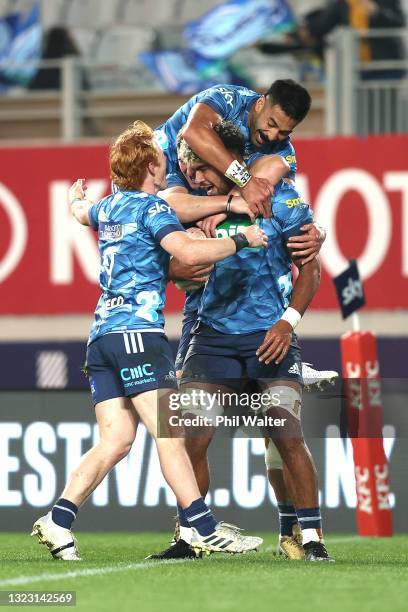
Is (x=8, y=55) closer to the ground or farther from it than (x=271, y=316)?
farther from it

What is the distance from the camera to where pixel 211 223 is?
6934 millimetres

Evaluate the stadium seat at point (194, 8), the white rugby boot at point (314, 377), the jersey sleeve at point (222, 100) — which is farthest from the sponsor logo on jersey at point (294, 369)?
the stadium seat at point (194, 8)

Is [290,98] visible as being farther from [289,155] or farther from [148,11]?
[148,11]

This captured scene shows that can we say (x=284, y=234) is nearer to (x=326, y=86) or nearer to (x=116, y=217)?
(x=116, y=217)

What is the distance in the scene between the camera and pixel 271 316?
7.09 meters

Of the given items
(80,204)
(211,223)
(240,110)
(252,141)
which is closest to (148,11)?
(240,110)

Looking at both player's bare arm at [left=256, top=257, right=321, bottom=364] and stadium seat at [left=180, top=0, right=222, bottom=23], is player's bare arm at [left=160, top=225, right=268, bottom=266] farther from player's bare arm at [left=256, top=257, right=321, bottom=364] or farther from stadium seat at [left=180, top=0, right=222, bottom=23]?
stadium seat at [left=180, top=0, right=222, bottom=23]

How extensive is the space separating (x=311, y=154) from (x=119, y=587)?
27.1 feet

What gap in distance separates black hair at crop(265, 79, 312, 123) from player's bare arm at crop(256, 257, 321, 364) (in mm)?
694

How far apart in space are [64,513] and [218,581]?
3.45ft

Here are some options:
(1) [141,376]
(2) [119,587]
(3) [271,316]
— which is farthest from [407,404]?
(2) [119,587]

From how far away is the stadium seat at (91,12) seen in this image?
640 inches

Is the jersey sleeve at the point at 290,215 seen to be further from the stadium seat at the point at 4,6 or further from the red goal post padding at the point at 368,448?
the stadium seat at the point at 4,6

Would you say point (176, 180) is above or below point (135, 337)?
above
